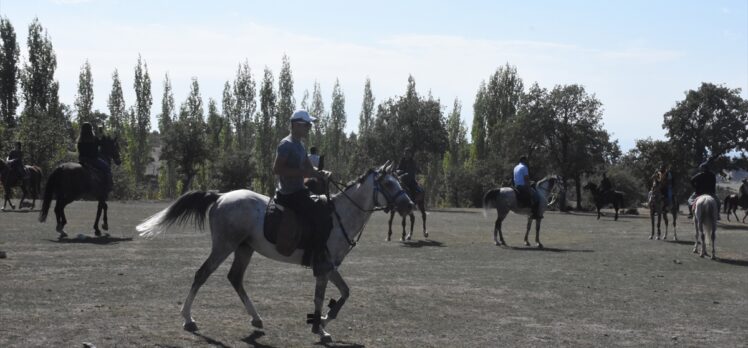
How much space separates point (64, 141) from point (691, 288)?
182 feet

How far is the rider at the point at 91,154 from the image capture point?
65.5 feet

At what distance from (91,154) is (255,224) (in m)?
12.4

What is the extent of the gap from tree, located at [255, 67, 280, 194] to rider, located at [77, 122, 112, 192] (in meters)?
60.1

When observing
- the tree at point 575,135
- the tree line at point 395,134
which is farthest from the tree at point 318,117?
the tree at point 575,135

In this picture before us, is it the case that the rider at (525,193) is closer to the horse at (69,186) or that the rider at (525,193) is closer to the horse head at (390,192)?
the horse at (69,186)

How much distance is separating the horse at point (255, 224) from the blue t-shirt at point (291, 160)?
38 centimetres

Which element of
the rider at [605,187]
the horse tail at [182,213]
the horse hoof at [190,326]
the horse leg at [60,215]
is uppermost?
the rider at [605,187]

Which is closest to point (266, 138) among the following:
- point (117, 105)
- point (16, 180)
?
point (117, 105)

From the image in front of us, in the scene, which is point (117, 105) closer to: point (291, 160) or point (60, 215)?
point (60, 215)

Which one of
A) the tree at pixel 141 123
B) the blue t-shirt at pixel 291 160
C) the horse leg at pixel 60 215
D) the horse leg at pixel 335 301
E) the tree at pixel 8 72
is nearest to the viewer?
the blue t-shirt at pixel 291 160

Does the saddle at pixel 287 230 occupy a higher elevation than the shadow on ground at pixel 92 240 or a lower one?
higher

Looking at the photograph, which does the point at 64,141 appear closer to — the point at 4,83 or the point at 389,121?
the point at 4,83

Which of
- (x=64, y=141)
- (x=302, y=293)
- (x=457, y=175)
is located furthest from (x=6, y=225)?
(x=457, y=175)

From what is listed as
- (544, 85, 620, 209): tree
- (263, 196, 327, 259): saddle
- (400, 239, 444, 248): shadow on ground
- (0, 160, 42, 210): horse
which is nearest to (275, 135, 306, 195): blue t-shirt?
(263, 196, 327, 259): saddle
